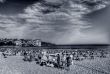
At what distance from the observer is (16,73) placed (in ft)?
54.2

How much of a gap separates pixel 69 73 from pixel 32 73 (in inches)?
123

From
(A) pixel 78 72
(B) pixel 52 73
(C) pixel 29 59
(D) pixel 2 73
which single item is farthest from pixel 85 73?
(C) pixel 29 59

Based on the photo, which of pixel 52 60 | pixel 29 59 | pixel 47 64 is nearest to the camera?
pixel 47 64

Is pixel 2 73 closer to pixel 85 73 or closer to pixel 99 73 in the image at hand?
pixel 85 73

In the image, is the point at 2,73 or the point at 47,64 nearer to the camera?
the point at 2,73

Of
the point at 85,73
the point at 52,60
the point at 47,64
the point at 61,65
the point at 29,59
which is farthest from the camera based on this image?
the point at 29,59

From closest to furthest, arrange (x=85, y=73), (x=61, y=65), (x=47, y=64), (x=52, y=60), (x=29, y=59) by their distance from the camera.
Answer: (x=85, y=73)
(x=61, y=65)
(x=47, y=64)
(x=52, y=60)
(x=29, y=59)

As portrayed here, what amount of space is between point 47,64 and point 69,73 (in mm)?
5524

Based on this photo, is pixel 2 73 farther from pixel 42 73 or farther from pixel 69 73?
pixel 69 73

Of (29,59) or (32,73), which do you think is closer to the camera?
(32,73)

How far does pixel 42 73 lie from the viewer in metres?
16.4

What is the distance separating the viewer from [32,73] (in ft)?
53.5

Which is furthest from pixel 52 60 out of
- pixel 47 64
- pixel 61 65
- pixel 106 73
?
pixel 106 73

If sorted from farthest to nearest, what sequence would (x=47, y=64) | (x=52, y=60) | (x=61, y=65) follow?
(x=52, y=60)
(x=47, y=64)
(x=61, y=65)
